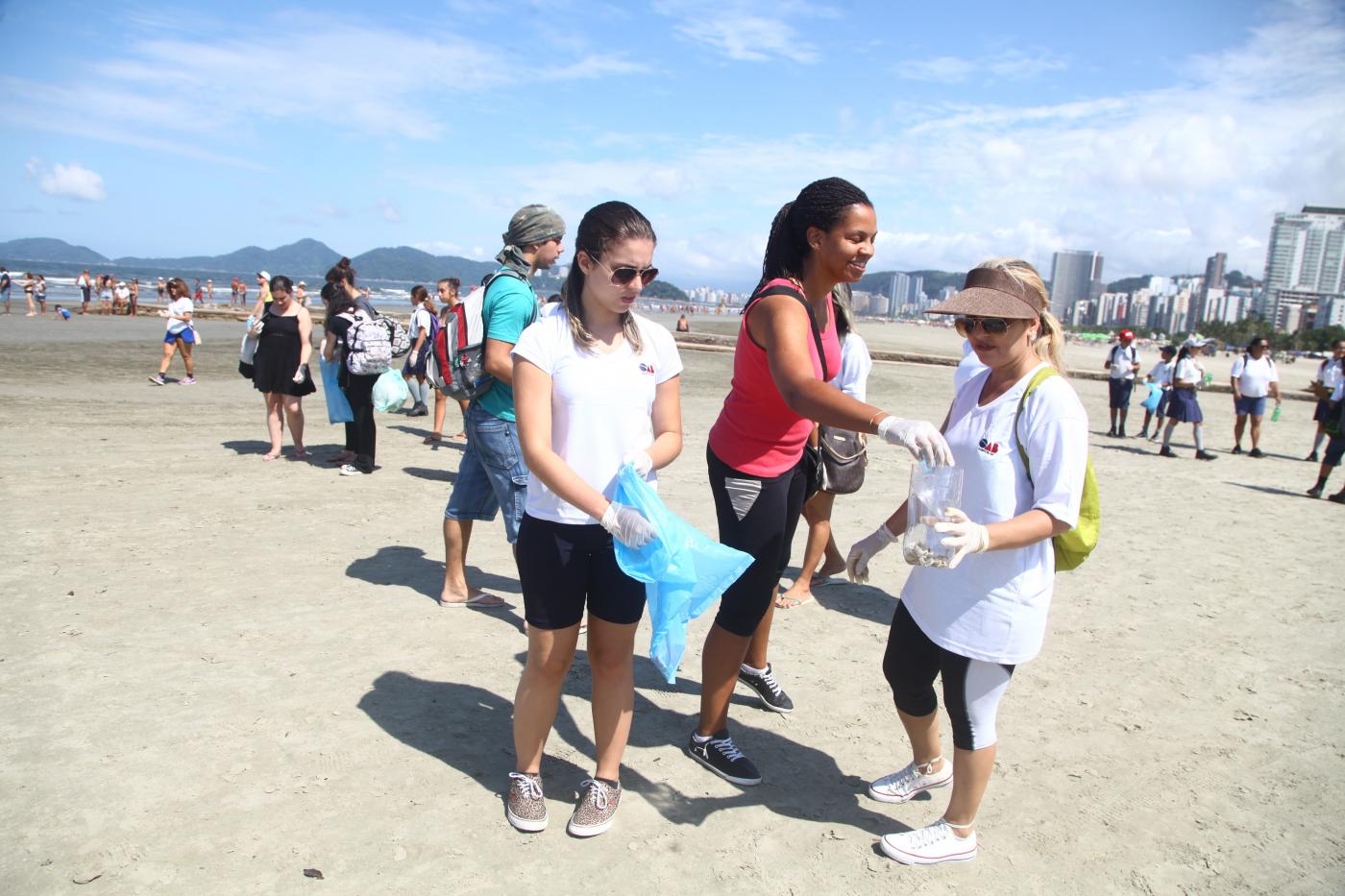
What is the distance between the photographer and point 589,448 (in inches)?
107

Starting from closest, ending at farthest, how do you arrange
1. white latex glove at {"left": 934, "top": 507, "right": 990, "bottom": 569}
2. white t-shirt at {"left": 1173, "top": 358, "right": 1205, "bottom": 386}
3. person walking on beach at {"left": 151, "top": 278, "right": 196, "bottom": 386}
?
1. white latex glove at {"left": 934, "top": 507, "right": 990, "bottom": 569}
2. white t-shirt at {"left": 1173, "top": 358, "right": 1205, "bottom": 386}
3. person walking on beach at {"left": 151, "top": 278, "right": 196, "bottom": 386}

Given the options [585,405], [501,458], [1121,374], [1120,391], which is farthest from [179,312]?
[1120,391]

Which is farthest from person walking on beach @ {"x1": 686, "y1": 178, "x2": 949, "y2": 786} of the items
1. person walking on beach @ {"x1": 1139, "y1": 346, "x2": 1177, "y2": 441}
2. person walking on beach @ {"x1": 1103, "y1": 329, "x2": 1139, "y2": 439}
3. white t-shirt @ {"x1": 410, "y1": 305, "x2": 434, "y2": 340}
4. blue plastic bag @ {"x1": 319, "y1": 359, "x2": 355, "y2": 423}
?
person walking on beach @ {"x1": 1103, "y1": 329, "x2": 1139, "y2": 439}

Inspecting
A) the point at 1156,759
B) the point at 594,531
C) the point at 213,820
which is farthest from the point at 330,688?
the point at 1156,759

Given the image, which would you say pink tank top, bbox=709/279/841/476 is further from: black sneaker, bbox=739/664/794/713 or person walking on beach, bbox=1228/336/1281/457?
person walking on beach, bbox=1228/336/1281/457

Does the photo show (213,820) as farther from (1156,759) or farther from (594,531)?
(1156,759)

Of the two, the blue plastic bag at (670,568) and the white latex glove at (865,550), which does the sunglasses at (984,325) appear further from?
the blue plastic bag at (670,568)

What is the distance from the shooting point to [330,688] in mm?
3842

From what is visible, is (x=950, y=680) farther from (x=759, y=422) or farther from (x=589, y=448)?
(x=589, y=448)

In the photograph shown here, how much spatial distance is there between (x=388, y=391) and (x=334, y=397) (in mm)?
785

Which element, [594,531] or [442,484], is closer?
[594,531]

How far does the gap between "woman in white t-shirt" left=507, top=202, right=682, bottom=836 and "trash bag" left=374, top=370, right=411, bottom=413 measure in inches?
235

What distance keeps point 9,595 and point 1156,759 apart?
604 cm

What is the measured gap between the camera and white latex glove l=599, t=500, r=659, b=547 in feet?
8.29
